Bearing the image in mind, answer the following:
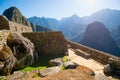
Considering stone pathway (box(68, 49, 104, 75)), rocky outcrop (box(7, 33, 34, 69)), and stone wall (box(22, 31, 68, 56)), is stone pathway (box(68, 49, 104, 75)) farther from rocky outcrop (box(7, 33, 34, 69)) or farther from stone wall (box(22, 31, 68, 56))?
rocky outcrop (box(7, 33, 34, 69))

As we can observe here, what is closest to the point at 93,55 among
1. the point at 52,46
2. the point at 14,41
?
the point at 52,46

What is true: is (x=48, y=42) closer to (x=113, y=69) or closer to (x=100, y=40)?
(x=113, y=69)

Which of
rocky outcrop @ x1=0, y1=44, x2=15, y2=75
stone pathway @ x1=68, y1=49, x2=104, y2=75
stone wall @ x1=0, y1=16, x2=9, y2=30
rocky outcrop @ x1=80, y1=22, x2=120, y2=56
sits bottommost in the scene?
rocky outcrop @ x1=80, y1=22, x2=120, y2=56

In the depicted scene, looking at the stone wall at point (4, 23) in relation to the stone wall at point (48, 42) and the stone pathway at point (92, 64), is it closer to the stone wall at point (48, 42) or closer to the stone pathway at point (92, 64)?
the stone wall at point (48, 42)

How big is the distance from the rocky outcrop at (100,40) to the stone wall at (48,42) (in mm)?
128872

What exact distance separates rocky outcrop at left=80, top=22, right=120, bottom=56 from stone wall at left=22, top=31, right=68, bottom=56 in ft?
423

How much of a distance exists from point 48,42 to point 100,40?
140117mm

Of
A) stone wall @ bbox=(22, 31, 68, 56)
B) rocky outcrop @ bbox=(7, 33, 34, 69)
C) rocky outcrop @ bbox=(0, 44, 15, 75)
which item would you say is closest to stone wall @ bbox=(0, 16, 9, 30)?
stone wall @ bbox=(22, 31, 68, 56)

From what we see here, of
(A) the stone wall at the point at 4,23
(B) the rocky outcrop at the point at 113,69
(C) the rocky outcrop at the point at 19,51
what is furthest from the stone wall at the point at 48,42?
(B) the rocky outcrop at the point at 113,69

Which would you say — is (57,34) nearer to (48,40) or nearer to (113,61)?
(48,40)

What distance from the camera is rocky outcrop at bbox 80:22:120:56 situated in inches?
5575

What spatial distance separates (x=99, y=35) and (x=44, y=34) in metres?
144

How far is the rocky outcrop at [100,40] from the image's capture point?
14161 centimetres

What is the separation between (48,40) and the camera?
16.1 meters
